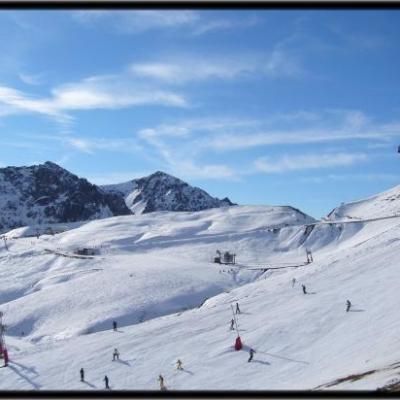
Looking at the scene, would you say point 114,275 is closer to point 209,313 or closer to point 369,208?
point 209,313

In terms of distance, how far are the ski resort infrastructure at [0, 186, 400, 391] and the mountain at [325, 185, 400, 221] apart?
3608 mm

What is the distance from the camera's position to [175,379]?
3044 centimetres

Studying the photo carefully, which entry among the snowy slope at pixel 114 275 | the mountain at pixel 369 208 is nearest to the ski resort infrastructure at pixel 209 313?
the snowy slope at pixel 114 275

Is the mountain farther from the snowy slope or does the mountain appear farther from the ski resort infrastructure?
the snowy slope

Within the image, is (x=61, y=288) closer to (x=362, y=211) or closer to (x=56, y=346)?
(x=56, y=346)

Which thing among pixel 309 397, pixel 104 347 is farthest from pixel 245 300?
pixel 309 397

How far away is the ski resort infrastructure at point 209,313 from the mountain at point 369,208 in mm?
3608

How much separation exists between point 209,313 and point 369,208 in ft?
283

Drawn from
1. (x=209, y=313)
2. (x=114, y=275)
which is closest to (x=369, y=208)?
(x=114, y=275)

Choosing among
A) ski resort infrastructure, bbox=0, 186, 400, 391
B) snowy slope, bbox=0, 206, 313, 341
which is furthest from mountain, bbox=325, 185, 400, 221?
snowy slope, bbox=0, 206, 313, 341

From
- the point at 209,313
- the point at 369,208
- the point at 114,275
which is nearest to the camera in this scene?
the point at 209,313

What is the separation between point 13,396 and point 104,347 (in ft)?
107

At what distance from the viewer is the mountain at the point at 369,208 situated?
105700mm

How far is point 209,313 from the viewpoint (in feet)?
143
